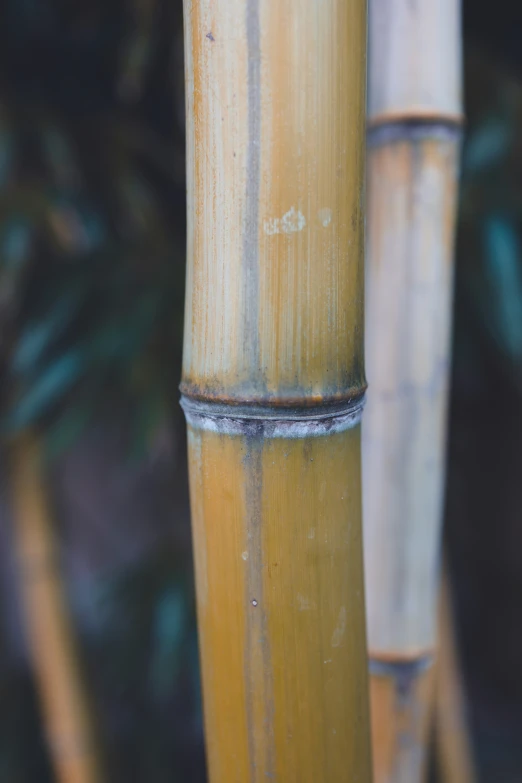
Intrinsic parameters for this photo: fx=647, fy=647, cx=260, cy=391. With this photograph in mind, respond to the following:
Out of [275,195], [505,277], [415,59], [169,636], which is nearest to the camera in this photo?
[275,195]

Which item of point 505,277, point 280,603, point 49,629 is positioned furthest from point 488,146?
point 49,629

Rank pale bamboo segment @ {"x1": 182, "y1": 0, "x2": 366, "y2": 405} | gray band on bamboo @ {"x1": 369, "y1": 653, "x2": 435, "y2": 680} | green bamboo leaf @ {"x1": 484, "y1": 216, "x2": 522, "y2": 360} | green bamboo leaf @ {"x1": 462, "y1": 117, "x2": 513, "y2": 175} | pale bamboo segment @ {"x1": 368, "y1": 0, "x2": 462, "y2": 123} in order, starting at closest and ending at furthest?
pale bamboo segment @ {"x1": 182, "y1": 0, "x2": 366, "y2": 405}, pale bamboo segment @ {"x1": 368, "y1": 0, "x2": 462, "y2": 123}, gray band on bamboo @ {"x1": 369, "y1": 653, "x2": 435, "y2": 680}, green bamboo leaf @ {"x1": 484, "y1": 216, "x2": 522, "y2": 360}, green bamboo leaf @ {"x1": 462, "y1": 117, "x2": 513, "y2": 175}

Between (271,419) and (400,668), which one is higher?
(271,419)

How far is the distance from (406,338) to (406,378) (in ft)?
0.11

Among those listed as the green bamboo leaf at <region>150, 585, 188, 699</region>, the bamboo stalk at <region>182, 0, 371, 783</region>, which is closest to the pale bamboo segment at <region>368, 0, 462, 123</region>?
the bamboo stalk at <region>182, 0, 371, 783</region>

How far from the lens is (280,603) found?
1.21ft

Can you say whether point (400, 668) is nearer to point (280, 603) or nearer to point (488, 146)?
point (280, 603)

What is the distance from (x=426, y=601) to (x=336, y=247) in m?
0.38

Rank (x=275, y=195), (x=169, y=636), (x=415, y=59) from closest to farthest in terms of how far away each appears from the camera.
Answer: (x=275, y=195) → (x=415, y=59) → (x=169, y=636)

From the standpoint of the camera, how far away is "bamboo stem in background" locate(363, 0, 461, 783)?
48 centimetres

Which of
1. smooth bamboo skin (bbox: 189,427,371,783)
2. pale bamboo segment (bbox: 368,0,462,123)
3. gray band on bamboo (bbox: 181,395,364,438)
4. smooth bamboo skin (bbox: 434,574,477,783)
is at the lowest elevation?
smooth bamboo skin (bbox: 434,574,477,783)

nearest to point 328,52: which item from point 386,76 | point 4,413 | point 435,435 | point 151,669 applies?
point 386,76

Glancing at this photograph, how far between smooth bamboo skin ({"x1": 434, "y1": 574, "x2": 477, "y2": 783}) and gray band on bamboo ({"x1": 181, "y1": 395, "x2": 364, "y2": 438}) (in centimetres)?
62

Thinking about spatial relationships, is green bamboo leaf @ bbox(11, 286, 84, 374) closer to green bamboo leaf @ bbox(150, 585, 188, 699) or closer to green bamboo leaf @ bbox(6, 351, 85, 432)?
green bamboo leaf @ bbox(6, 351, 85, 432)
